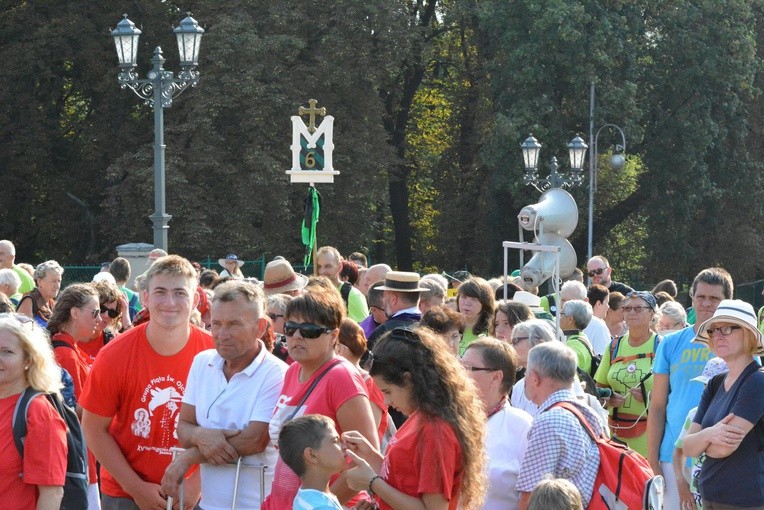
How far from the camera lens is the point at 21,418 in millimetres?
5004

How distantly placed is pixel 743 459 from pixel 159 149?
13558mm

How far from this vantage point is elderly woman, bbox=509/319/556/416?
669 centimetres

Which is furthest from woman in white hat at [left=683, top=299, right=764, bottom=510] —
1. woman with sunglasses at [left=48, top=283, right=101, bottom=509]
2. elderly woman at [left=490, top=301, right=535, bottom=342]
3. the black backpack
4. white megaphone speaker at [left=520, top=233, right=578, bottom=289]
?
white megaphone speaker at [left=520, top=233, right=578, bottom=289]

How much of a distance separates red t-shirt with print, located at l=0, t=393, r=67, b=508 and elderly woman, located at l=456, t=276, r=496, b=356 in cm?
407

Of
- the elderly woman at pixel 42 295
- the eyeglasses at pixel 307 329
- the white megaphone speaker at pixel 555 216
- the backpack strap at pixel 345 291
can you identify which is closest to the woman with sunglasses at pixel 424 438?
the eyeglasses at pixel 307 329

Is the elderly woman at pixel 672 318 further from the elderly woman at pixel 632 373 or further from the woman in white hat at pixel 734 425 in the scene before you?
the woman in white hat at pixel 734 425

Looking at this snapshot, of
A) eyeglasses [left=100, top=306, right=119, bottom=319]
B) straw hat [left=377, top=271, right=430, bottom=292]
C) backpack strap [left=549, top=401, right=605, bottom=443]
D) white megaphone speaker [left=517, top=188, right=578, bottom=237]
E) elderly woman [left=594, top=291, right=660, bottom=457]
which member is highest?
white megaphone speaker [left=517, top=188, right=578, bottom=237]

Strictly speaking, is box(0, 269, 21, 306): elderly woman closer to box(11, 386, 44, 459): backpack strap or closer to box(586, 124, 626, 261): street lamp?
box(11, 386, 44, 459): backpack strap

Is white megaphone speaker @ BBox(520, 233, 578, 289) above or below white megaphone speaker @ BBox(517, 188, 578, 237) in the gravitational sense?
below

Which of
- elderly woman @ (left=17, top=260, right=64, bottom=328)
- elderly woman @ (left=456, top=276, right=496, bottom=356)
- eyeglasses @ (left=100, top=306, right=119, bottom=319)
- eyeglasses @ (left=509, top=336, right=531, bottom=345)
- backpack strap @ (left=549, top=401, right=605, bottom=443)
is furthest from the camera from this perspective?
elderly woman @ (left=17, top=260, right=64, bottom=328)

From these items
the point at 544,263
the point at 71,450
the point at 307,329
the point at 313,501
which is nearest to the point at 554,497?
the point at 313,501

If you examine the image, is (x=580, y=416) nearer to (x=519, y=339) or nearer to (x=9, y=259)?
(x=519, y=339)

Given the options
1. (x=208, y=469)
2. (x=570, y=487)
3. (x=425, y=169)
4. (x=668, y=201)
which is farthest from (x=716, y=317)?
(x=425, y=169)

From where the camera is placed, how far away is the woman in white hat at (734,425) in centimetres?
609
